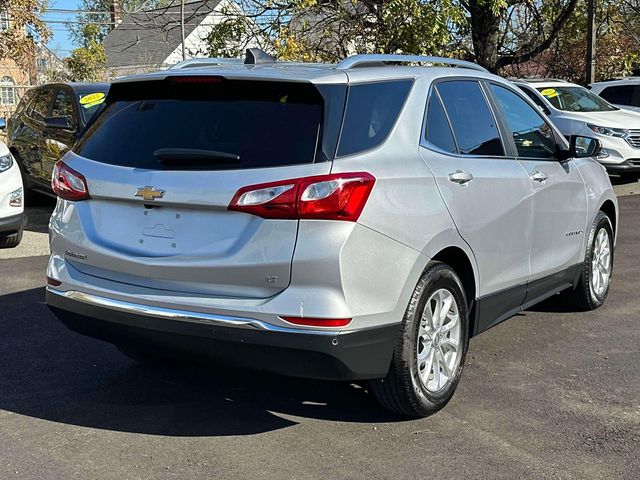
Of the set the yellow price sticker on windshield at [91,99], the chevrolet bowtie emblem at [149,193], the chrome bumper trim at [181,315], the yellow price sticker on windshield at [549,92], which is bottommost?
the chrome bumper trim at [181,315]

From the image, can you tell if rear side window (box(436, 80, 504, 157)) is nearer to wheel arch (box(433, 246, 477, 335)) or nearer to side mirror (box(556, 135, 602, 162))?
wheel arch (box(433, 246, 477, 335))

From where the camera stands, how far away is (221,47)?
1645 cm

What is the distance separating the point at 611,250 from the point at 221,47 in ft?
37.8

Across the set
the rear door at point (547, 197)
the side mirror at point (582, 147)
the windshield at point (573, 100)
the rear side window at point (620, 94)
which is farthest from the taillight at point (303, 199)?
the rear side window at point (620, 94)

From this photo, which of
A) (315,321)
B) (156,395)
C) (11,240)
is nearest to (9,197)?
(11,240)

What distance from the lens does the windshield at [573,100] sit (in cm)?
1460

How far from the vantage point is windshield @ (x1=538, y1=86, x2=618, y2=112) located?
47.9 feet

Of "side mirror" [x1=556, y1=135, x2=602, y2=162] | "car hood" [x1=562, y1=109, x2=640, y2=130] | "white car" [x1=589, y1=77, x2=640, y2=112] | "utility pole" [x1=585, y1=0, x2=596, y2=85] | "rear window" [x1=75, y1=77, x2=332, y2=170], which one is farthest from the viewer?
"utility pole" [x1=585, y1=0, x2=596, y2=85]

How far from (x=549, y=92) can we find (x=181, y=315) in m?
12.5

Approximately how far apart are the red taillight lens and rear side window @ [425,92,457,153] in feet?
5.81

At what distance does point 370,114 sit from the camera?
386 cm

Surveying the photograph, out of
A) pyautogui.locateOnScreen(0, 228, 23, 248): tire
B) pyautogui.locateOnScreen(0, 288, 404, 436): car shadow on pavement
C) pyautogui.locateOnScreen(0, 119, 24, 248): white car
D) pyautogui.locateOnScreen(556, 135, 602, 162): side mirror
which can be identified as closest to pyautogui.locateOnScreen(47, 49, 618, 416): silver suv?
pyautogui.locateOnScreen(0, 288, 404, 436): car shadow on pavement

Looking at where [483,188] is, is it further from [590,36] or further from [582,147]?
[590,36]

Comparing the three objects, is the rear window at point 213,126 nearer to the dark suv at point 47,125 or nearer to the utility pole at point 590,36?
the dark suv at point 47,125
